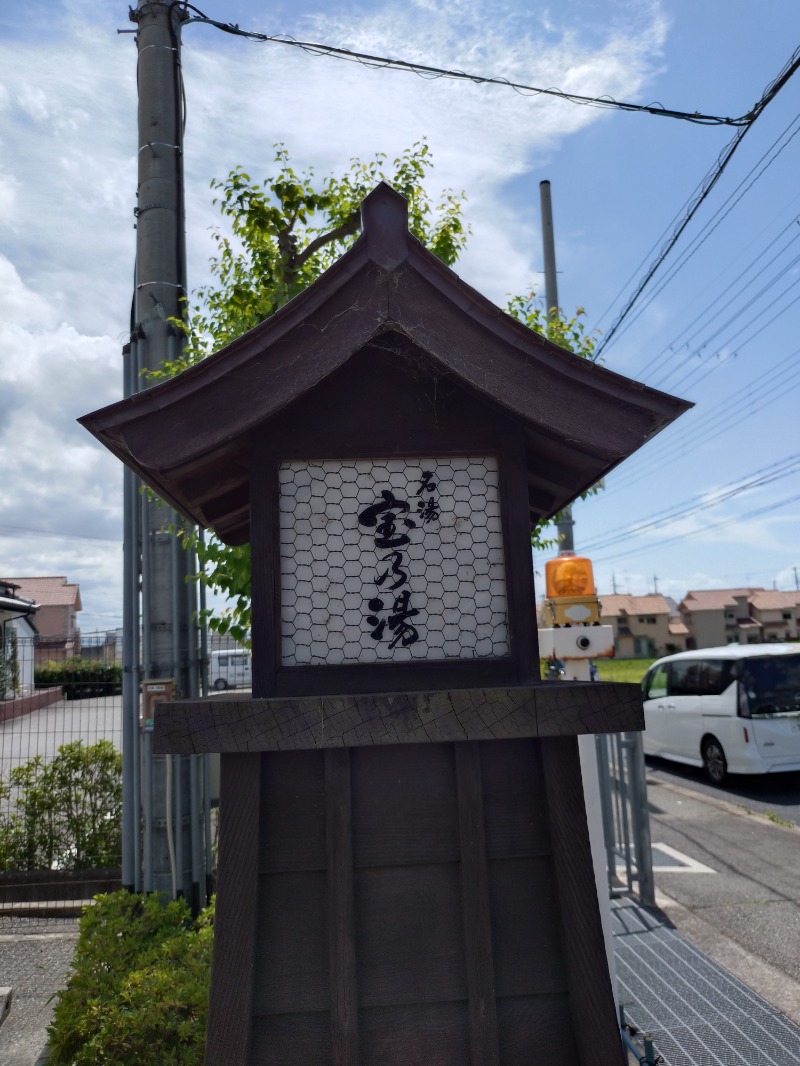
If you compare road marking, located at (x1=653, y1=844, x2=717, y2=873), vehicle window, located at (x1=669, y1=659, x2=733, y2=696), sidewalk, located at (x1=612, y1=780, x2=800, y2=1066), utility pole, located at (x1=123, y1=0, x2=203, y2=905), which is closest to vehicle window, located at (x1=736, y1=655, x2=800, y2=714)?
vehicle window, located at (x1=669, y1=659, x2=733, y2=696)

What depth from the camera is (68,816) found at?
22.0 feet

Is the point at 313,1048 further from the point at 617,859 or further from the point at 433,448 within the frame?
the point at 617,859

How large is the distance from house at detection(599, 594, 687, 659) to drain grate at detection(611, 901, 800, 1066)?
55.4 m

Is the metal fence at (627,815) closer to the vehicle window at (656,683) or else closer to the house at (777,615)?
the vehicle window at (656,683)

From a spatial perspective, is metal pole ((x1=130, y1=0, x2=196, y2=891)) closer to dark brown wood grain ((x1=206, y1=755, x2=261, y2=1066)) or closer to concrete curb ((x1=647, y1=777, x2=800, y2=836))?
dark brown wood grain ((x1=206, y1=755, x2=261, y2=1066))

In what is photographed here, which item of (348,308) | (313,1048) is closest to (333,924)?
(313,1048)

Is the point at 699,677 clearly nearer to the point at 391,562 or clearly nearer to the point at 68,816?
the point at 68,816

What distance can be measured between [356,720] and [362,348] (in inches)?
38.2

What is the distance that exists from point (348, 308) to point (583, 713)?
3.85 ft

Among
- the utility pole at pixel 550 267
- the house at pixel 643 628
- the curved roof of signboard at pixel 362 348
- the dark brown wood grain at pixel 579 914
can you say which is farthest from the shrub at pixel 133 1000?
the house at pixel 643 628

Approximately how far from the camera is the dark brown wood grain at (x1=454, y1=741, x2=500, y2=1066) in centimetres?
188

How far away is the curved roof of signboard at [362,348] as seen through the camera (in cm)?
197

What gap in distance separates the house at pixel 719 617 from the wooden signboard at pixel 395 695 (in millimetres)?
60748

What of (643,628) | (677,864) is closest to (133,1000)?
(677,864)
